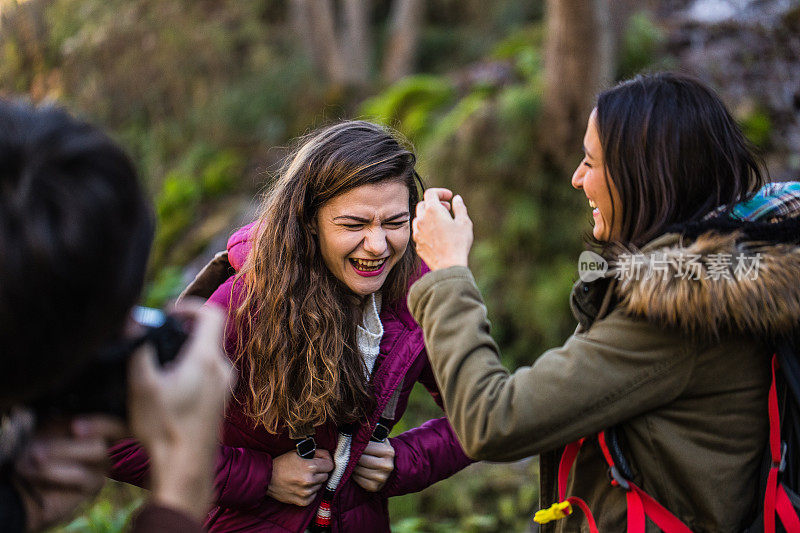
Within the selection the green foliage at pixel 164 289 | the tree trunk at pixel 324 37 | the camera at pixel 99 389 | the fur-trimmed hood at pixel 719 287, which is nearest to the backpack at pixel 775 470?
the fur-trimmed hood at pixel 719 287

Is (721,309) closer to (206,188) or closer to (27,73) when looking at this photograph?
(206,188)

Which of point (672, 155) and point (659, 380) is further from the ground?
point (672, 155)

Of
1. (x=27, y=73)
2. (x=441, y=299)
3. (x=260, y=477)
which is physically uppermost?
(x=27, y=73)

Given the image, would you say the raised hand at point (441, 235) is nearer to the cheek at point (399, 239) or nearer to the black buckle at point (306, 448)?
the cheek at point (399, 239)

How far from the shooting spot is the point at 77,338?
1.08 m

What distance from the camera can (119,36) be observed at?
39.8 feet

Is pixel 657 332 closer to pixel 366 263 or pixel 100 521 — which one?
pixel 366 263

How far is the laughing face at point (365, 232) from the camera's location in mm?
2314

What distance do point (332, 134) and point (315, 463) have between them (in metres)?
1.17

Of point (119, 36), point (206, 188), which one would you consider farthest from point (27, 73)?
point (206, 188)

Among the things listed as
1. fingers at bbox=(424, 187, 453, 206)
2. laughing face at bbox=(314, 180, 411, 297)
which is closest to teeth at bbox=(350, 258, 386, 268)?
laughing face at bbox=(314, 180, 411, 297)

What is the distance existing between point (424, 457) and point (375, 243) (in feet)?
2.77

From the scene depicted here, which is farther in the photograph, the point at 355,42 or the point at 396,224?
the point at 355,42

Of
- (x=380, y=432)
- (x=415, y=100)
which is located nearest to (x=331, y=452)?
(x=380, y=432)
